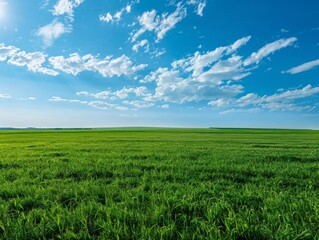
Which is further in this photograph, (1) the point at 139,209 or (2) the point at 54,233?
(1) the point at 139,209

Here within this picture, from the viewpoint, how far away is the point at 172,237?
315cm

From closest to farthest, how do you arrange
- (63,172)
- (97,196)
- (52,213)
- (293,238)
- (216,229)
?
(293,238) < (216,229) < (52,213) < (97,196) < (63,172)

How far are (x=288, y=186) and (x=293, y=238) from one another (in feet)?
12.2

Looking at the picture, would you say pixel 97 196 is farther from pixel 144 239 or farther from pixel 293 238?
pixel 293 238

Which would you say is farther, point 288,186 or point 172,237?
point 288,186

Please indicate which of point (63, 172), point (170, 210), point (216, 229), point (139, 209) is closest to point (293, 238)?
point (216, 229)

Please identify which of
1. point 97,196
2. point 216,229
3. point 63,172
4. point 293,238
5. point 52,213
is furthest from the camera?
point 63,172

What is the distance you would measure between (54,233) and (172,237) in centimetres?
200

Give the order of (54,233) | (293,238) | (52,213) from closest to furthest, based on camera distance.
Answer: (293,238), (54,233), (52,213)

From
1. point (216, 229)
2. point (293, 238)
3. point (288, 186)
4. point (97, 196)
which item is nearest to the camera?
point (293, 238)

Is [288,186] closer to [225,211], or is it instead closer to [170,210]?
[225,211]

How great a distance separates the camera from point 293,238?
2936 mm

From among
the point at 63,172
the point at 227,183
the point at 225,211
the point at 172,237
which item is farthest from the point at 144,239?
the point at 63,172

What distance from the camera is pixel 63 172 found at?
7.68 meters
